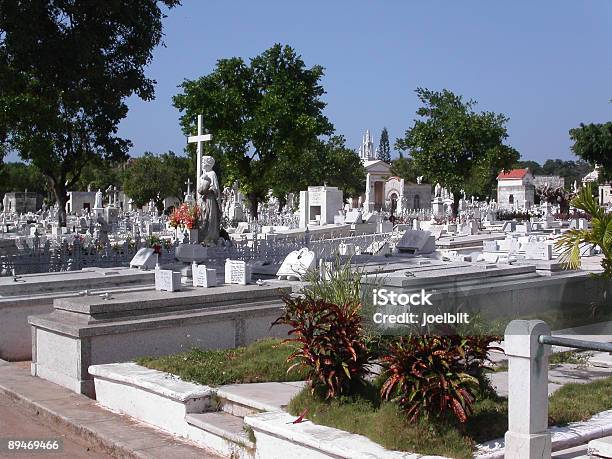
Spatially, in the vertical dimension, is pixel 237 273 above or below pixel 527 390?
above

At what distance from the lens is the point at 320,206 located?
40.6 meters

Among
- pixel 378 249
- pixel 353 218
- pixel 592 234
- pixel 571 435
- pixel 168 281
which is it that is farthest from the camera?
pixel 353 218

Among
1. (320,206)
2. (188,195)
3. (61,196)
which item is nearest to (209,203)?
(61,196)

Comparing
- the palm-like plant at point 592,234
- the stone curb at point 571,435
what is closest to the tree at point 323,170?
the palm-like plant at point 592,234

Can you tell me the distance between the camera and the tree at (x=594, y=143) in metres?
53.7

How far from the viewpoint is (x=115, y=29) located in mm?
17484

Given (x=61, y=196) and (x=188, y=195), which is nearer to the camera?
(x=61, y=196)

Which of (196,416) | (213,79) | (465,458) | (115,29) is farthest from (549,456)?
(213,79)

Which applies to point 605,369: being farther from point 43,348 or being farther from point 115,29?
point 115,29

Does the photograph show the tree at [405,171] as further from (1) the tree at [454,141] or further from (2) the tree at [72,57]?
(2) the tree at [72,57]

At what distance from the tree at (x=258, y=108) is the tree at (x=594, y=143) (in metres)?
23.6

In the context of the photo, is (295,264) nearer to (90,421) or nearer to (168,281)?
(168,281)

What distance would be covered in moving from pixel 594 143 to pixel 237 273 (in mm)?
48260

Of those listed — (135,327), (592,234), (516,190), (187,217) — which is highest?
(516,190)
